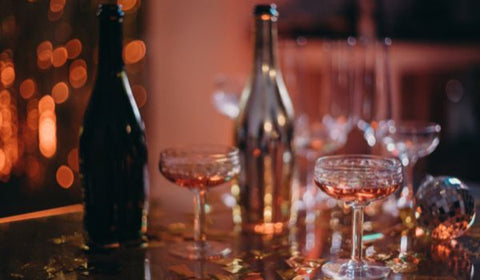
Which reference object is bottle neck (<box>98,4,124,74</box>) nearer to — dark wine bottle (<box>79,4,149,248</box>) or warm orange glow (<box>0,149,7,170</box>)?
dark wine bottle (<box>79,4,149,248</box>)

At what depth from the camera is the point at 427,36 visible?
143 inches

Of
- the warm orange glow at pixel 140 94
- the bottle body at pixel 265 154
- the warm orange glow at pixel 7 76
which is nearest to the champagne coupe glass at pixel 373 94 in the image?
the bottle body at pixel 265 154

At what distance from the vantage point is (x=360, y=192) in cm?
96

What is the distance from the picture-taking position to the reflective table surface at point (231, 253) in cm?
98

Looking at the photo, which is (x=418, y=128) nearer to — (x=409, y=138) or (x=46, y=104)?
(x=409, y=138)

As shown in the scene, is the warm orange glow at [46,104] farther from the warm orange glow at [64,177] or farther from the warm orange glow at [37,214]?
the warm orange glow at [37,214]

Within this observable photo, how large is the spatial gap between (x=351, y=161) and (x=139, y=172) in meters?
0.36

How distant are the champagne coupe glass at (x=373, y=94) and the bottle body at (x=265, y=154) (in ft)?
0.59

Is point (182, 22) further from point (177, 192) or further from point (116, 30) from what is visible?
point (116, 30)

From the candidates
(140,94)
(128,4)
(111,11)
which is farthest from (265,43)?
(140,94)

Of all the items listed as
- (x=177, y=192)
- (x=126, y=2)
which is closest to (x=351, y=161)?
(x=177, y=192)

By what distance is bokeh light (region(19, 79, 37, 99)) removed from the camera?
2.86 m

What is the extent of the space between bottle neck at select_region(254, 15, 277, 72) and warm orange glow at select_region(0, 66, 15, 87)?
177 cm

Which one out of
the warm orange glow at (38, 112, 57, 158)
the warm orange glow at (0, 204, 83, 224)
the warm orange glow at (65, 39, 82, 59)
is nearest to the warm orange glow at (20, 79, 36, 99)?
the warm orange glow at (38, 112, 57, 158)
